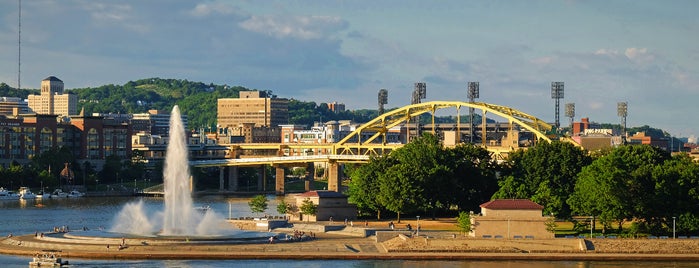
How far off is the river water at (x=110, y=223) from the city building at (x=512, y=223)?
4.71 m

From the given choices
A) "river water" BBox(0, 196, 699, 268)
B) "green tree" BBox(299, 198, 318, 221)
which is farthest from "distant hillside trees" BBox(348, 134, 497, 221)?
"river water" BBox(0, 196, 699, 268)

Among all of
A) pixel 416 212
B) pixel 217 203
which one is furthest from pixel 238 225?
pixel 217 203

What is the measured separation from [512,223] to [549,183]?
28879 mm

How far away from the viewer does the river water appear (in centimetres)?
9412

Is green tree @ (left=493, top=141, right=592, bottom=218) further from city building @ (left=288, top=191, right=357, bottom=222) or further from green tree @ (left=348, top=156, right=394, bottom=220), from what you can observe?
city building @ (left=288, top=191, right=357, bottom=222)

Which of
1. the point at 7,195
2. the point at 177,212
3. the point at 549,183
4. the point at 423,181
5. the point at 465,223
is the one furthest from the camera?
the point at 7,195

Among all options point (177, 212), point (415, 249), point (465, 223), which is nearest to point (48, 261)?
point (177, 212)

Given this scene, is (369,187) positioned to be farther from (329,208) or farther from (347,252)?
(347,252)

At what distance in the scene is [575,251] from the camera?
100688 mm

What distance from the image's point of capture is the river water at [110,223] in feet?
309

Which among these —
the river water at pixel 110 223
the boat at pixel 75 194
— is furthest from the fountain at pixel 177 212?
the boat at pixel 75 194

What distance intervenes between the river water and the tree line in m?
10.2

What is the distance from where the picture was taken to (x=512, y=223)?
103 metres

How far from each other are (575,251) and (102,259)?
31400mm
